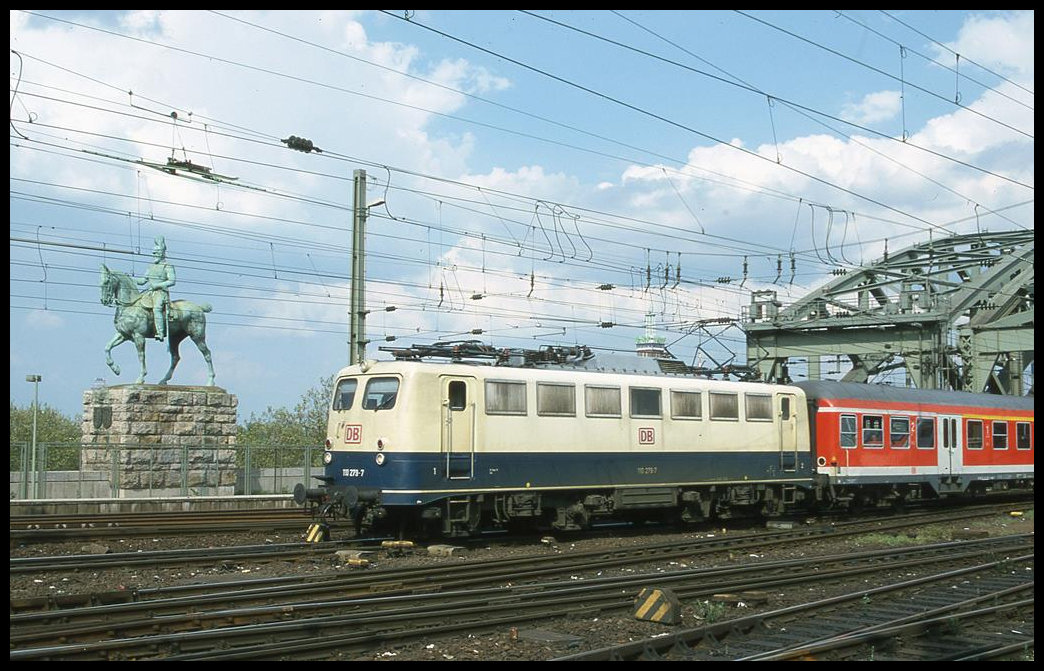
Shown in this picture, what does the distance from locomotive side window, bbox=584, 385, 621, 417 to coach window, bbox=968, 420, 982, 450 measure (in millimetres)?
13633

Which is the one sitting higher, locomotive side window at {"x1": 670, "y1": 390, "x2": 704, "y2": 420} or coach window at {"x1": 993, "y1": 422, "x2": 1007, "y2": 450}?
locomotive side window at {"x1": 670, "y1": 390, "x2": 704, "y2": 420}

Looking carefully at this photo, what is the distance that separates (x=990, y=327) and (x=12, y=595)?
37948 mm

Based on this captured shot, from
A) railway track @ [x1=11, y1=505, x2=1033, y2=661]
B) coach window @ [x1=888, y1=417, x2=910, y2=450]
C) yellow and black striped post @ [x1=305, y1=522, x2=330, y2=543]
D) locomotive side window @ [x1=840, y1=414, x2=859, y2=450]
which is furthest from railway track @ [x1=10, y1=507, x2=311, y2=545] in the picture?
coach window @ [x1=888, y1=417, x2=910, y2=450]

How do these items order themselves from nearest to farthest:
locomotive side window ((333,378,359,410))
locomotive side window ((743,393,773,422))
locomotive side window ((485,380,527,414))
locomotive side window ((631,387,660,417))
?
1. locomotive side window ((485,380,527,414))
2. locomotive side window ((333,378,359,410))
3. locomotive side window ((631,387,660,417))
4. locomotive side window ((743,393,773,422))

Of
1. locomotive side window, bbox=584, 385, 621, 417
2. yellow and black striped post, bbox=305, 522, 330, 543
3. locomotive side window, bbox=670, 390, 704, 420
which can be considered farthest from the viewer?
locomotive side window, bbox=670, 390, 704, 420

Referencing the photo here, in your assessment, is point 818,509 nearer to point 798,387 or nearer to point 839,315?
point 798,387

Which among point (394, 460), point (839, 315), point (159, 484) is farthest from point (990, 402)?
point (159, 484)

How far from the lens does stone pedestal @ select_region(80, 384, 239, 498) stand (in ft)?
91.5

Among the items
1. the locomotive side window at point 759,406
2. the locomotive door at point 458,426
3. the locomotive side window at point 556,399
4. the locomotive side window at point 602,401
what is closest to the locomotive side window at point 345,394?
the locomotive door at point 458,426

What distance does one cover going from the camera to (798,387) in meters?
25.2

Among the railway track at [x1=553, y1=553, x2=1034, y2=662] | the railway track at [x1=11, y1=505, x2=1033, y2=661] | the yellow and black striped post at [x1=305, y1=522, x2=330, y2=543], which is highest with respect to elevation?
the yellow and black striped post at [x1=305, y1=522, x2=330, y2=543]

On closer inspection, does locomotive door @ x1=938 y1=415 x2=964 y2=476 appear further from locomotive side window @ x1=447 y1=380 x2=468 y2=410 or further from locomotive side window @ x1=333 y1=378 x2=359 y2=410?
locomotive side window @ x1=333 y1=378 x2=359 y2=410

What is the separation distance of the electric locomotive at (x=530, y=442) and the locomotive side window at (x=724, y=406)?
0.08 feet

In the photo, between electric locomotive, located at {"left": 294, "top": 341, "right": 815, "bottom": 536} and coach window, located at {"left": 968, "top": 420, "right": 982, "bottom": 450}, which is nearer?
electric locomotive, located at {"left": 294, "top": 341, "right": 815, "bottom": 536}
